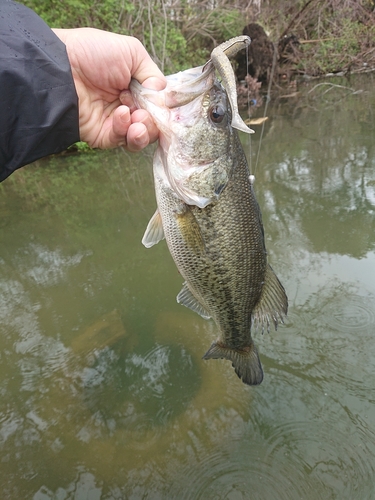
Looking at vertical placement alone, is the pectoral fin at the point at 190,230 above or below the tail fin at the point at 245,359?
above

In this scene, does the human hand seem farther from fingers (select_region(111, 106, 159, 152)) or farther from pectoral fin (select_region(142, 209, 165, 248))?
pectoral fin (select_region(142, 209, 165, 248))

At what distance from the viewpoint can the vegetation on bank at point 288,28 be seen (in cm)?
1196

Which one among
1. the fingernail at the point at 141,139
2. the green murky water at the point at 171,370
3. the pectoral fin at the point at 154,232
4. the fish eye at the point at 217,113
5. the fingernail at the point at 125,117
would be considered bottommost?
the green murky water at the point at 171,370

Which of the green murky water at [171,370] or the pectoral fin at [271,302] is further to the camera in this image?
the green murky water at [171,370]

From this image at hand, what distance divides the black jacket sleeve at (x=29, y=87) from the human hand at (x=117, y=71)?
7.2 inches

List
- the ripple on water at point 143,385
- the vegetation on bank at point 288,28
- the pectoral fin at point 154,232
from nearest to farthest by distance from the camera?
the pectoral fin at point 154,232, the ripple on water at point 143,385, the vegetation on bank at point 288,28

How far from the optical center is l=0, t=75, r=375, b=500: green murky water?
7.28ft

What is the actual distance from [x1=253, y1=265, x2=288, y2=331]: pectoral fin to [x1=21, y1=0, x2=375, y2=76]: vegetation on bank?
974 centimetres

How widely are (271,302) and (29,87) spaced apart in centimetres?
145

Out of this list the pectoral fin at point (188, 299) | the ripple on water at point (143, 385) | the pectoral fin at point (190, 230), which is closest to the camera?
the pectoral fin at point (190, 230)

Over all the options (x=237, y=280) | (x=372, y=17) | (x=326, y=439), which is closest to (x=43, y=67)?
(x=237, y=280)

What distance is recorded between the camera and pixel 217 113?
5.10 ft

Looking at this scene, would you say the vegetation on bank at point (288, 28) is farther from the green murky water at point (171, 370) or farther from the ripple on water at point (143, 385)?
the ripple on water at point (143, 385)

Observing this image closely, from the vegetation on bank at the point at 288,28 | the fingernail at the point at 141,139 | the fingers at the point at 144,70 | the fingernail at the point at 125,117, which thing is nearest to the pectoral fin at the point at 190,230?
the fingernail at the point at 141,139
